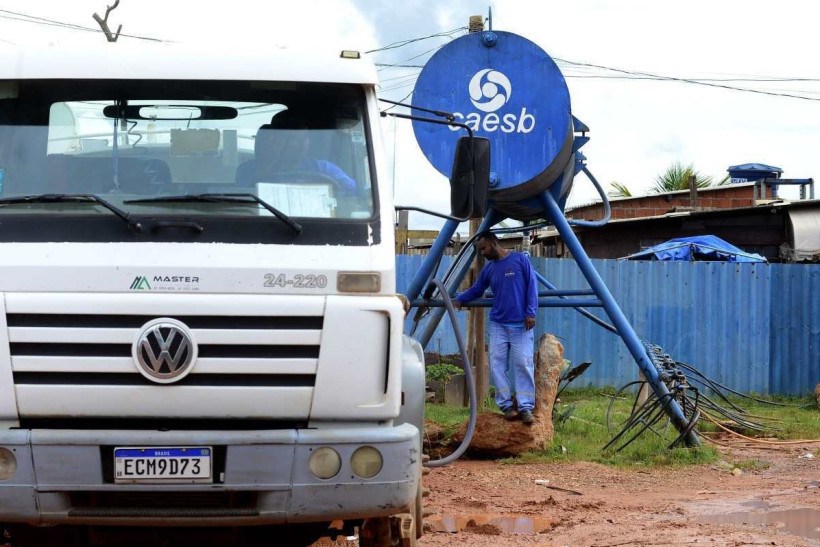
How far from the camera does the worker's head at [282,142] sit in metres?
5.29

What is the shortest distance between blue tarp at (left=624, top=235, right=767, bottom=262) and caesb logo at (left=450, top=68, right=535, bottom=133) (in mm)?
9189

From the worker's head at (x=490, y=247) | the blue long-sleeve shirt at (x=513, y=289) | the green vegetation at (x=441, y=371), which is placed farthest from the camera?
the green vegetation at (x=441, y=371)

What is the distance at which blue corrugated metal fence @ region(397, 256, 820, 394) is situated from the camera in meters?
16.0

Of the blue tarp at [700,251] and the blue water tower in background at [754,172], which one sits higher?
the blue water tower in background at [754,172]

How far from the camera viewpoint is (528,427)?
10.2 metres

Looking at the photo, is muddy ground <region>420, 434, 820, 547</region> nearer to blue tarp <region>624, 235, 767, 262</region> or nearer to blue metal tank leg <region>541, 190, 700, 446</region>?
blue metal tank leg <region>541, 190, 700, 446</region>

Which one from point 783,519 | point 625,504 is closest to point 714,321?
point 625,504

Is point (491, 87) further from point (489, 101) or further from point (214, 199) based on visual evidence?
point (214, 199)

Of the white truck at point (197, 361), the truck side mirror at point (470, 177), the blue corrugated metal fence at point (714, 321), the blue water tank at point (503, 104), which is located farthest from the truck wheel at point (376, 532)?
A: the blue corrugated metal fence at point (714, 321)

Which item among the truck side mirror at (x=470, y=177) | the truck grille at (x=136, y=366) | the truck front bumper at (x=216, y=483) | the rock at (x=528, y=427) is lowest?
the rock at (x=528, y=427)

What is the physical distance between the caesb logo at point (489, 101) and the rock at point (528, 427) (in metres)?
2.17

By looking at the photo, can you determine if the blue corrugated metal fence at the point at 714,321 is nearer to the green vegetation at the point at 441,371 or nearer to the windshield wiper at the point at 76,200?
the green vegetation at the point at 441,371

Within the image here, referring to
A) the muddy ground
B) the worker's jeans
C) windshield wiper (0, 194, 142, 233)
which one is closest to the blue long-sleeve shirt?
the worker's jeans

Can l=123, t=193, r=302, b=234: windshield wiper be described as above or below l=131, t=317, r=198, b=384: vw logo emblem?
above
